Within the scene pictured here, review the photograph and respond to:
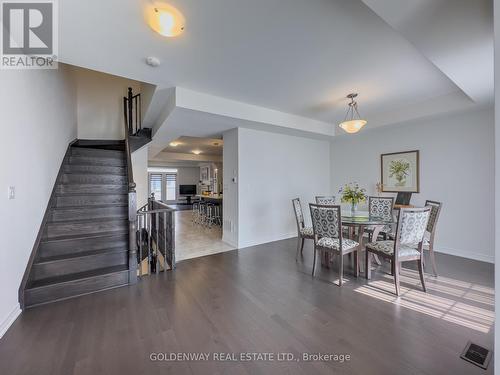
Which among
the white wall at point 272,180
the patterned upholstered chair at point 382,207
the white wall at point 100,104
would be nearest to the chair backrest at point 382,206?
the patterned upholstered chair at point 382,207

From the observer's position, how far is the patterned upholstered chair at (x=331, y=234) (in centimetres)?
278

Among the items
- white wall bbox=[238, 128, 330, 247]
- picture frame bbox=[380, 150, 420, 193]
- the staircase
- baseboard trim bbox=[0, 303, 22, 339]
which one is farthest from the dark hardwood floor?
picture frame bbox=[380, 150, 420, 193]

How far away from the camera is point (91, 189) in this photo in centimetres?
358

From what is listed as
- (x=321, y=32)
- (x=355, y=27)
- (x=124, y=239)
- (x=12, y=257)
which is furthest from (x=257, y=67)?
(x=12, y=257)

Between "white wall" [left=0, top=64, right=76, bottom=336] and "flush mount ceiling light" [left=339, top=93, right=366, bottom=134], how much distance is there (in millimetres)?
4053

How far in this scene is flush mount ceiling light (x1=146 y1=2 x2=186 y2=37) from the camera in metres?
1.77

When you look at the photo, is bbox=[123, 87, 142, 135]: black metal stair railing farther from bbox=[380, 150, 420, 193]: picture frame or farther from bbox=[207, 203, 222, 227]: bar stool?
bbox=[380, 150, 420, 193]: picture frame

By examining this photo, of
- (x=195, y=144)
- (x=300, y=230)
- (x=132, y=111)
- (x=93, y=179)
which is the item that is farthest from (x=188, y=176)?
(x=300, y=230)

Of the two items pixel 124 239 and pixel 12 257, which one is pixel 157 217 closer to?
pixel 124 239

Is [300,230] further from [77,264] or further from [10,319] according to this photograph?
[10,319]

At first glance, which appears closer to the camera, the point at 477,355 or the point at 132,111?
the point at 477,355

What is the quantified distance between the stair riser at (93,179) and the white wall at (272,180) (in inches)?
81.5

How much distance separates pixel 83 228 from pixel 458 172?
240 inches

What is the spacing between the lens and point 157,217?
3518 mm
